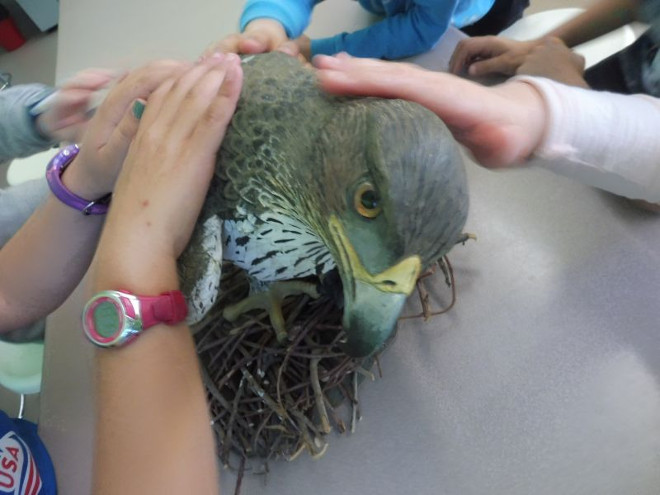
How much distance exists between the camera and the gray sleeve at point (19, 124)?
1.97ft

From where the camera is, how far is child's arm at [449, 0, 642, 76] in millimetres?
746

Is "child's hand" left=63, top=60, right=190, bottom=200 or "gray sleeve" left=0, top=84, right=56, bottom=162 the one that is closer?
"child's hand" left=63, top=60, right=190, bottom=200

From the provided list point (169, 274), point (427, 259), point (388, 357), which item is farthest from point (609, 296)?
point (169, 274)

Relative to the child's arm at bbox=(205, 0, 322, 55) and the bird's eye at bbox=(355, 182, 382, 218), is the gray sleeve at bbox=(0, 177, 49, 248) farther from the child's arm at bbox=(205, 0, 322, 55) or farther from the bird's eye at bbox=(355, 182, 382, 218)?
the bird's eye at bbox=(355, 182, 382, 218)

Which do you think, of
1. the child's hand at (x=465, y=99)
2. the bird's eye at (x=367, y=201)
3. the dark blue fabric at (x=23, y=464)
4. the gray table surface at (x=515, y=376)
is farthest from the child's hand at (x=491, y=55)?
the dark blue fabric at (x=23, y=464)

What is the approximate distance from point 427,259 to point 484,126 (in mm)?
170

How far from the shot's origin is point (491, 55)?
0.76 m

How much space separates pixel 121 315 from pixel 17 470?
31 cm

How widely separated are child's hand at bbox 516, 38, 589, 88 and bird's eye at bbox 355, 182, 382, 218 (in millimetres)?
498

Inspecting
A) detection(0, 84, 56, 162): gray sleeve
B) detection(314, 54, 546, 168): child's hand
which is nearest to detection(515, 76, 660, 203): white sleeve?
detection(314, 54, 546, 168): child's hand

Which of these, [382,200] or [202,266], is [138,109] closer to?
[202,266]

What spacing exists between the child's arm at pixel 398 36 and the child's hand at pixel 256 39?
0.51 feet

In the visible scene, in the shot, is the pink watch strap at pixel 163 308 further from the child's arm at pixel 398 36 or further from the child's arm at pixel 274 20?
the child's arm at pixel 398 36

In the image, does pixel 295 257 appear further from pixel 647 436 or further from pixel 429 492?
pixel 647 436
